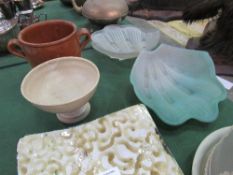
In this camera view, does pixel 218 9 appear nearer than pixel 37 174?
No

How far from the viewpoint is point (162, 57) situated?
1.40ft

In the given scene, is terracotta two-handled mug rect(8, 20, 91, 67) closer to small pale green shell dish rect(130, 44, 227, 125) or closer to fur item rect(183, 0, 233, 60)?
small pale green shell dish rect(130, 44, 227, 125)

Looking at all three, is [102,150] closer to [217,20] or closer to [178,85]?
[178,85]

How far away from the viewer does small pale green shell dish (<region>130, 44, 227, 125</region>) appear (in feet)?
1.11

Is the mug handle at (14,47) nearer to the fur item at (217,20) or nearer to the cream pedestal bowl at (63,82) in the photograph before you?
the cream pedestal bowl at (63,82)

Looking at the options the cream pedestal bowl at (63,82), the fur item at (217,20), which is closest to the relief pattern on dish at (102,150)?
the cream pedestal bowl at (63,82)

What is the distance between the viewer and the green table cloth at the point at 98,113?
32cm

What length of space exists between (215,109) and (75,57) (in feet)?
0.69

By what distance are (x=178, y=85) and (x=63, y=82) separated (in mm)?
181

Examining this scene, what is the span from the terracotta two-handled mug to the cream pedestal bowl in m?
0.02

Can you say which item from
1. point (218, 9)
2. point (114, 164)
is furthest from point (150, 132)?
point (218, 9)

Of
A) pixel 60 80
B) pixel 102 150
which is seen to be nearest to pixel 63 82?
pixel 60 80

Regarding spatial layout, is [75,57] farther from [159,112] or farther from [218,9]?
[218,9]

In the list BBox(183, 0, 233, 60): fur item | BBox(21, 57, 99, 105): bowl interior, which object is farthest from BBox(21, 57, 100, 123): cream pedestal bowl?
BBox(183, 0, 233, 60): fur item
